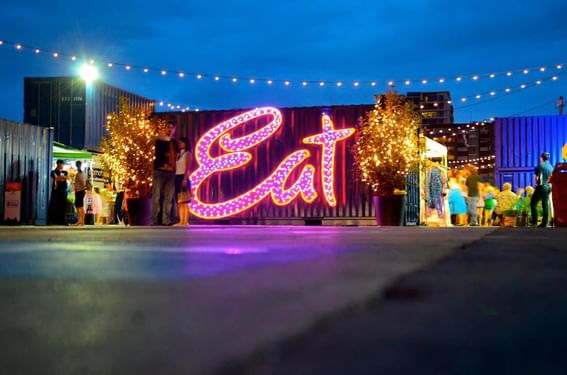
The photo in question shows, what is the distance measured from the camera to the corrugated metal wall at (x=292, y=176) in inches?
704

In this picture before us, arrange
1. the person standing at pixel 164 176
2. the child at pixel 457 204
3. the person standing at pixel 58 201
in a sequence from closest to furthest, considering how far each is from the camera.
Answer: the person standing at pixel 164 176 < the person standing at pixel 58 201 < the child at pixel 457 204

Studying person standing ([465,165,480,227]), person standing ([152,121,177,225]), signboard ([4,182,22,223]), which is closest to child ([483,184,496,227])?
person standing ([465,165,480,227])

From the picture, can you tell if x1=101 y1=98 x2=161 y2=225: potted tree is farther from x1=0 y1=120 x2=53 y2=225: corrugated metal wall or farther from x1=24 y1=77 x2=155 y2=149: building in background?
x1=24 y1=77 x2=155 y2=149: building in background

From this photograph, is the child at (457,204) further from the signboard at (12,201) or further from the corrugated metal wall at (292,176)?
the signboard at (12,201)

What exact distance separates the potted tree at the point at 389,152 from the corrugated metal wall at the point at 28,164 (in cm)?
921

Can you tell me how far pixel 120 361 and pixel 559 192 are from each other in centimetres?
1380

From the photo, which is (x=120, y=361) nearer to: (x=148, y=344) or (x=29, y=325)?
(x=148, y=344)

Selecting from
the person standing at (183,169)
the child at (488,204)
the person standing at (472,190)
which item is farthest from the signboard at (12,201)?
the child at (488,204)

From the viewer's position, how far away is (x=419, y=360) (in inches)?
55.6

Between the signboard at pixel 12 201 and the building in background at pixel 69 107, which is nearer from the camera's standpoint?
the signboard at pixel 12 201

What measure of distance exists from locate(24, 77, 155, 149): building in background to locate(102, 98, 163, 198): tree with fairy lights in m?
→ 10.9

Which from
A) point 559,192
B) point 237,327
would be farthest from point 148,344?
point 559,192

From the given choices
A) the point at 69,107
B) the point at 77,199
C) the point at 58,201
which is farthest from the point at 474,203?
the point at 69,107

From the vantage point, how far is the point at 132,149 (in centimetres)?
1681
